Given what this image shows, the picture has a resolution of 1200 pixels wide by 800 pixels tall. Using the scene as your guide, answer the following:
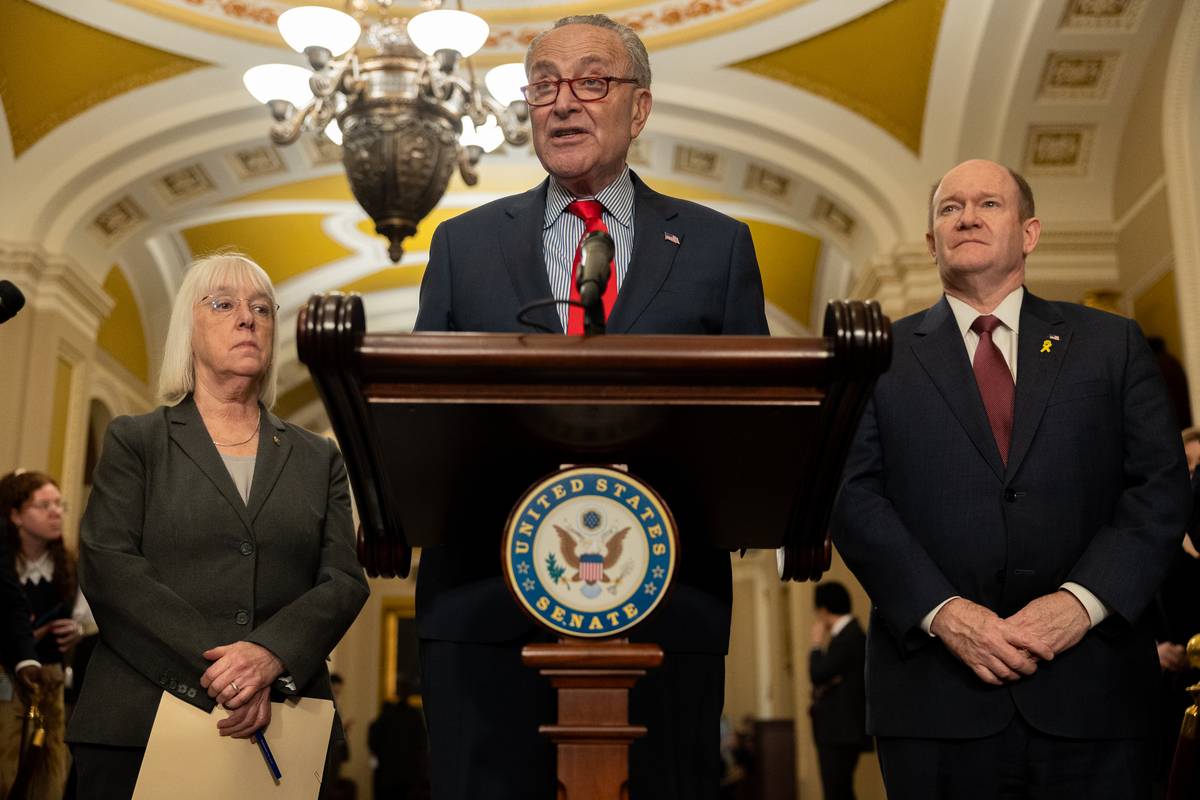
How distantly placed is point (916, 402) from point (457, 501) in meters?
1.03

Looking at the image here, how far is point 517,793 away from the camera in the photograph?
4.70ft

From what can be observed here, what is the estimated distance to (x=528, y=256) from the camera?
1.78 m

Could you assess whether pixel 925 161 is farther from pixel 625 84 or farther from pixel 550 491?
pixel 550 491

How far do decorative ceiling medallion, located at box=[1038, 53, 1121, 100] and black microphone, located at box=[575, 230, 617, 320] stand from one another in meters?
6.89

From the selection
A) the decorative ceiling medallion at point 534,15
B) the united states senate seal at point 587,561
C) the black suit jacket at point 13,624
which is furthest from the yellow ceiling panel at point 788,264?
the united states senate seal at point 587,561

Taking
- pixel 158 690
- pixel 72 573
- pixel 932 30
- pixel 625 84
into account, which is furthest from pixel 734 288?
pixel 932 30

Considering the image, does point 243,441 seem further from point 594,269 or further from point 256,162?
point 256,162

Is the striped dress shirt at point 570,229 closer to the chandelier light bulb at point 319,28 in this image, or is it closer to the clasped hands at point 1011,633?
the clasped hands at point 1011,633

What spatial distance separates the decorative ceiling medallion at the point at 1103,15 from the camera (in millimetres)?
7066

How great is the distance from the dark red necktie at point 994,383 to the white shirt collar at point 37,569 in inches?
141

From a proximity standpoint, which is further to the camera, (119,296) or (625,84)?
(119,296)

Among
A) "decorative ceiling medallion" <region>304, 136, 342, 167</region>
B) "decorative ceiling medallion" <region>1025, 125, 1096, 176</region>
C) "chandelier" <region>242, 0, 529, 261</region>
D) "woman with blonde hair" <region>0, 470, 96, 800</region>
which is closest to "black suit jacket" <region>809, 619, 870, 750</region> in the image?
"chandelier" <region>242, 0, 529, 261</region>

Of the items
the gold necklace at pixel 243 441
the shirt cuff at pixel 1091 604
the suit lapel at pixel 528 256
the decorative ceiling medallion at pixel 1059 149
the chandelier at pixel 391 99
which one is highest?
the decorative ceiling medallion at pixel 1059 149

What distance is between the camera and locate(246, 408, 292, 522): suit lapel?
7.52 ft
